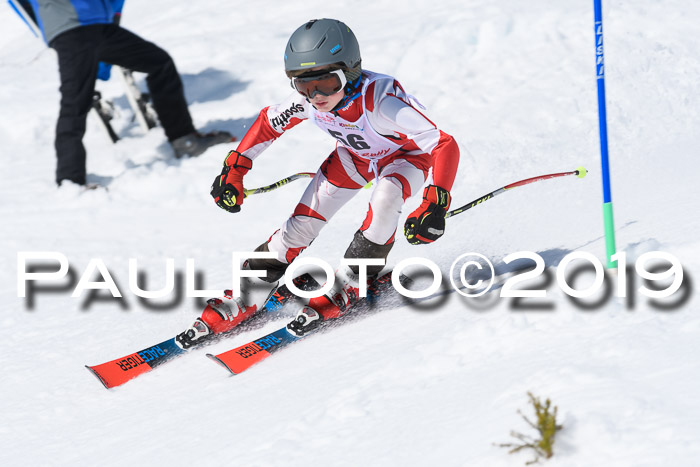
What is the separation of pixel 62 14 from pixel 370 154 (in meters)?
4.59

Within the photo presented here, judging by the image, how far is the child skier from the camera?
3807mm

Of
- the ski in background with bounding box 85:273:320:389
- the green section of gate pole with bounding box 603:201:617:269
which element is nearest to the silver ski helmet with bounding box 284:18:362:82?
the green section of gate pole with bounding box 603:201:617:269

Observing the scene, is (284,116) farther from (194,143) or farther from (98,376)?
(194,143)

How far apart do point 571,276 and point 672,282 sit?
61 centimetres

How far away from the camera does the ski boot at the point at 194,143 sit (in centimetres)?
802

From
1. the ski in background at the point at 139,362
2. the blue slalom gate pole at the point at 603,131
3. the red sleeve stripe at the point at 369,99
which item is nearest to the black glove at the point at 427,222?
the red sleeve stripe at the point at 369,99

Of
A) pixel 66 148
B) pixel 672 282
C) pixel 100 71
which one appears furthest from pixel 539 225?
pixel 100 71

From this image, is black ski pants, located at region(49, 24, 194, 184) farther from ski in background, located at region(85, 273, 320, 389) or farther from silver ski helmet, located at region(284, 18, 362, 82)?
silver ski helmet, located at region(284, 18, 362, 82)

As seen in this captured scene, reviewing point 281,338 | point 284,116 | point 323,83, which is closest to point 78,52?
point 284,116

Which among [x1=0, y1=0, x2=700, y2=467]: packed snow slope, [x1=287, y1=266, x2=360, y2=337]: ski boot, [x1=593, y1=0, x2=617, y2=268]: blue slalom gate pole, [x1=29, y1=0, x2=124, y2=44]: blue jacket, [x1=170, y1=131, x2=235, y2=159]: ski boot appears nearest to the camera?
[x1=0, y1=0, x2=700, y2=467]: packed snow slope

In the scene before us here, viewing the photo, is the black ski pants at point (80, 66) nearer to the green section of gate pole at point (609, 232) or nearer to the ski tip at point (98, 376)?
the ski tip at point (98, 376)

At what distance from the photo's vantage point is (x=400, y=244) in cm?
583

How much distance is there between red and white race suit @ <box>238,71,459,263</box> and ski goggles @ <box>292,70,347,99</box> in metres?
0.15

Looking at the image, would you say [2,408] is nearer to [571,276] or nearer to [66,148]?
[571,276]
